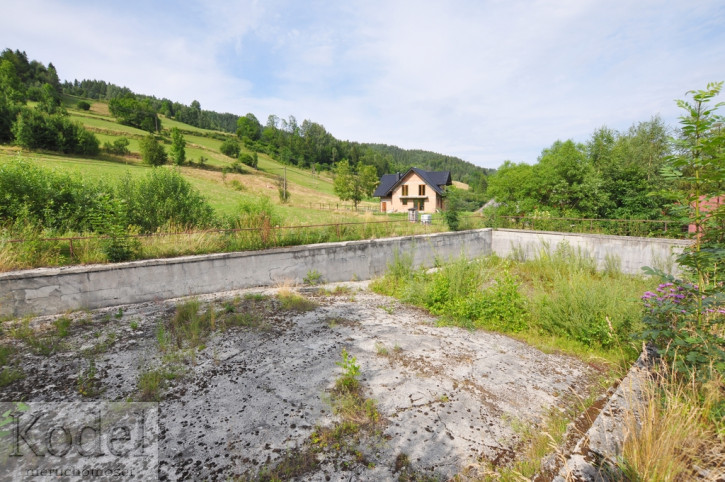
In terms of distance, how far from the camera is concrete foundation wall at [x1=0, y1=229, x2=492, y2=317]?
5520 mm

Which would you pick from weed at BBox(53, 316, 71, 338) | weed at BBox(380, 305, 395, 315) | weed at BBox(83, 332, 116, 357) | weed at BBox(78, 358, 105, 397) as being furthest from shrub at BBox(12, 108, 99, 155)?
weed at BBox(380, 305, 395, 315)

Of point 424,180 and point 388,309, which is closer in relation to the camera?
point 388,309

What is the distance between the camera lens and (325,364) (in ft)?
13.5

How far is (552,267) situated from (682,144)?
A: 7926 mm

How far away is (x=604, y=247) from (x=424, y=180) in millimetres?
30246

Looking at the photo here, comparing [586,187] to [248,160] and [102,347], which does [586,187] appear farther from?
[248,160]

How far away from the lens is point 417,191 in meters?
41.0

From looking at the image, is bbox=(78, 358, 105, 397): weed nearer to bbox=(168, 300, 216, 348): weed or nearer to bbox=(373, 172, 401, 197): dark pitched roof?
bbox=(168, 300, 216, 348): weed

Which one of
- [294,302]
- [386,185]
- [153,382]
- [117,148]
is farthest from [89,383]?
[117,148]

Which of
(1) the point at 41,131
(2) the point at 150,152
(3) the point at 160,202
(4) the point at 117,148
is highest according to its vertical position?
(1) the point at 41,131

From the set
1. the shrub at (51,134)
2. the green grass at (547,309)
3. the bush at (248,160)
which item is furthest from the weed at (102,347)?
the bush at (248,160)

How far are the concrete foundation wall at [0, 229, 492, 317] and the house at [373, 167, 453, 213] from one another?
30.8 metres

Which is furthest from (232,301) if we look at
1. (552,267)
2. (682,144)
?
(552,267)

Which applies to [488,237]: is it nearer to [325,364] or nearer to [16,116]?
[325,364]
